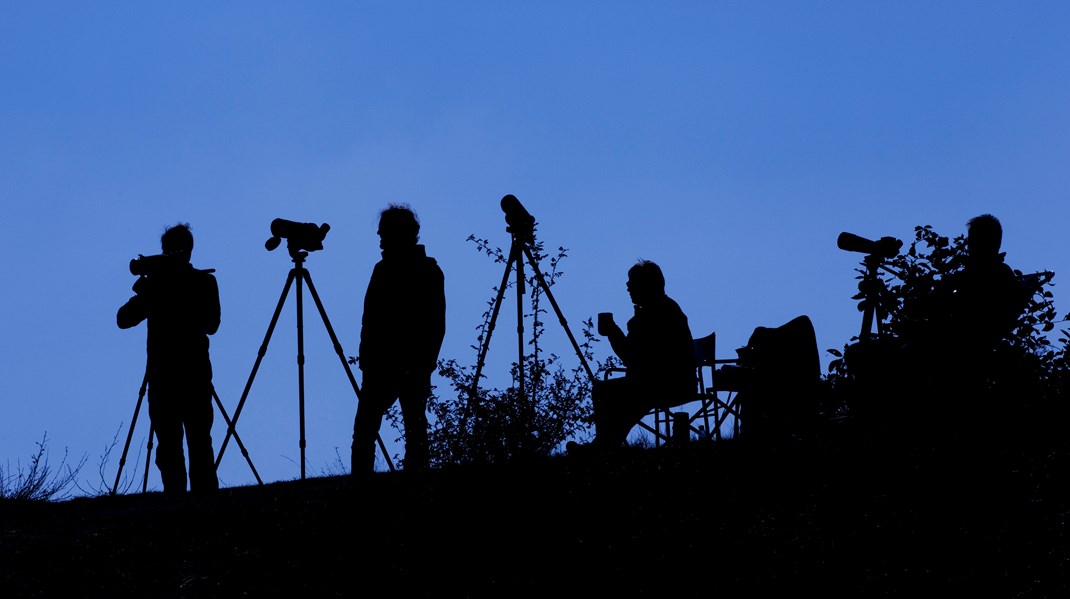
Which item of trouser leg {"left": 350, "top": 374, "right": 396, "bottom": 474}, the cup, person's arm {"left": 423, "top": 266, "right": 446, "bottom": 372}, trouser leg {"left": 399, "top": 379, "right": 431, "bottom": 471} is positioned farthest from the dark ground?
the cup

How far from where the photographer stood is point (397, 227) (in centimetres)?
841

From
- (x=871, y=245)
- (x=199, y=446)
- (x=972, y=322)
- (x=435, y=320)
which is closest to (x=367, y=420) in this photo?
(x=435, y=320)

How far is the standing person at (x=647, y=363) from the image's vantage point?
28.7 ft

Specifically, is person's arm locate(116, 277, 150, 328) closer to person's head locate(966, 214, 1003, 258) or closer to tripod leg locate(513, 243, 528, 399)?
tripod leg locate(513, 243, 528, 399)

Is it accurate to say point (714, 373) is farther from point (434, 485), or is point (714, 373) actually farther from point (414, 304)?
point (434, 485)

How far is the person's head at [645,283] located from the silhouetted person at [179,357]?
112 inches

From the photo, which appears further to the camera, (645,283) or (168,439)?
(645,283)

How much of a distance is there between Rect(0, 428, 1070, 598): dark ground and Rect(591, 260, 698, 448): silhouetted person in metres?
1.37

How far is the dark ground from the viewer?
5.64 m

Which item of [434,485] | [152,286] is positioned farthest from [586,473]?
[152,286]

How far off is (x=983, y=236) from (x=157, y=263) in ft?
17.4

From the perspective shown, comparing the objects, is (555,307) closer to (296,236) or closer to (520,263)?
(520,263)

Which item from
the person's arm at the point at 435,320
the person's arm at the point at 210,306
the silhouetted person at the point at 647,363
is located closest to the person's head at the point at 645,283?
the silhouetted person at the point at 647,363

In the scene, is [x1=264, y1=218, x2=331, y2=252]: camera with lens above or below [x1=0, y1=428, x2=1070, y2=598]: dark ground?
above
